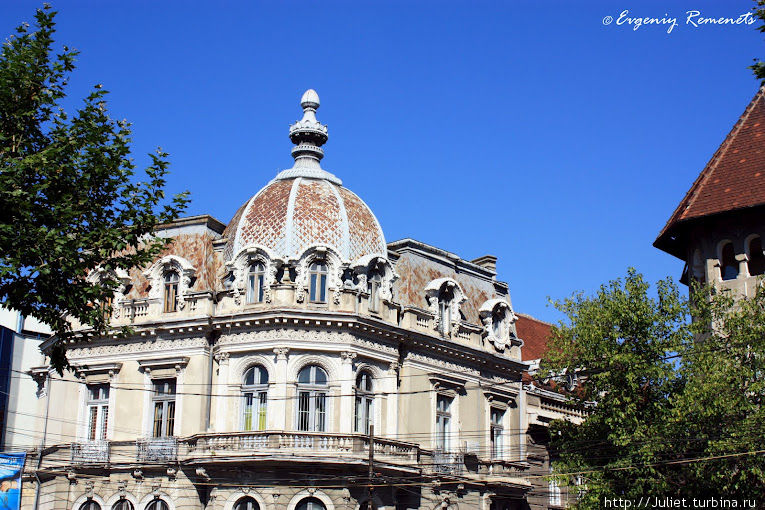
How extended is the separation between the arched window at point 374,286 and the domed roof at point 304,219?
783 mm

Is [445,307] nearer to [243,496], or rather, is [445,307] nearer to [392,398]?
[392,398]

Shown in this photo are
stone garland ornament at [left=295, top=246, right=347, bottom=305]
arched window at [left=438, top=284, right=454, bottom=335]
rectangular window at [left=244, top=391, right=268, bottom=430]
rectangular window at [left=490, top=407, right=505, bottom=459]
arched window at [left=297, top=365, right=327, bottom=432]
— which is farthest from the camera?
rectangular window at [left=490, top=407, right=505, bottom=459]

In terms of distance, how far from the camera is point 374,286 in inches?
1533

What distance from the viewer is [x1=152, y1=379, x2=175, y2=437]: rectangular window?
124 ft

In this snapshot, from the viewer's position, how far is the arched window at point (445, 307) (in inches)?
1635

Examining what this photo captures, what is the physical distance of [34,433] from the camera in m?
41.2

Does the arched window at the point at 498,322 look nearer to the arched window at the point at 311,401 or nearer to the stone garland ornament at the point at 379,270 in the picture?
the stone garland ornament at the point at 379,270

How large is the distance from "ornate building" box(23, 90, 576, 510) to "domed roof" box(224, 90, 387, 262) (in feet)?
0.25

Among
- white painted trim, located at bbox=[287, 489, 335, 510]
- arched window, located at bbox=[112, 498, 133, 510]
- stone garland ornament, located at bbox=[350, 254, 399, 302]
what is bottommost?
arched window, located at bbox=[112, 498, 133, 510]

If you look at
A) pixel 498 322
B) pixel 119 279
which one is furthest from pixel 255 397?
pixel 498 322

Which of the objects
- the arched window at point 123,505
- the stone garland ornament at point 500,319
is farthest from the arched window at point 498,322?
the arched window at point 123,505

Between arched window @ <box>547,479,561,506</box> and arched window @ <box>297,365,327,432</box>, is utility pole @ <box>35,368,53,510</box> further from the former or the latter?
arched window @ <box>547,479,561,506</box>

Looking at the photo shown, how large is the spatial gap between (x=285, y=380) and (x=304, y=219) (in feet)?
19.8

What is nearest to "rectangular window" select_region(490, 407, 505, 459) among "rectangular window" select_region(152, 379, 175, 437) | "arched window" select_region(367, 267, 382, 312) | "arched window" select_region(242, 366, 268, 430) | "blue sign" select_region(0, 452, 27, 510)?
"arched window" select_region(367, 267, 382, 312)
